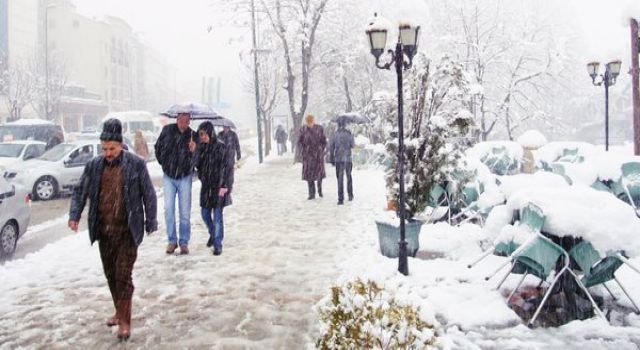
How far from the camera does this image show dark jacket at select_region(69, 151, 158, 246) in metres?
4.47

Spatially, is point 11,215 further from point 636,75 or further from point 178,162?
point 636,75

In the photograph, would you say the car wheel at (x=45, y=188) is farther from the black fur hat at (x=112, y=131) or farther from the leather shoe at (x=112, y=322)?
the black fur hat at (x=112, y=131)

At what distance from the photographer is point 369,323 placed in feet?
9.14

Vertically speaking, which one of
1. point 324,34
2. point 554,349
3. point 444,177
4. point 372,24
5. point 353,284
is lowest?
point 554,349

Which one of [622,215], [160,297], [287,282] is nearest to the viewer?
[622,215]

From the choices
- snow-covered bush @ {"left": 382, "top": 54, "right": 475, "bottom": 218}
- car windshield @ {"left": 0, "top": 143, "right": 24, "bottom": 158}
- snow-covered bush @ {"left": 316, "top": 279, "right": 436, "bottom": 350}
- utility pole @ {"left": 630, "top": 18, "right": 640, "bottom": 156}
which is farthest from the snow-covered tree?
snow-covered bush @ {"left": 316, "top": 279, "right": 436, "bottom": 350}

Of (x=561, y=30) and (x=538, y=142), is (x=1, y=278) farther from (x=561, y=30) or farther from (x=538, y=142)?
(x=561, y=30)

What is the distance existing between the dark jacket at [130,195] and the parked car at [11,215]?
3.58m

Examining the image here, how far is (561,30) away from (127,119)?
32218 millimetres

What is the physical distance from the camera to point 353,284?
3.12m

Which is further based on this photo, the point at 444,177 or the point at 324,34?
the point at 324,34

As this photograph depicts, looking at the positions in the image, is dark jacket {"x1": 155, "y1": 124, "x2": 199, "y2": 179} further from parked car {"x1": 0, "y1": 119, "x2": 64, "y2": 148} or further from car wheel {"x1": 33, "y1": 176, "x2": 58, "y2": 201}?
parked car {"x1": 0, "y1": 119, "x2": 64, "y2": 148}

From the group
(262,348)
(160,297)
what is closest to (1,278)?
(160,297)

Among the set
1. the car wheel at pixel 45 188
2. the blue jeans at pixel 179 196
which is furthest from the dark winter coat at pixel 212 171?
the car wheel at pixel 45 188
